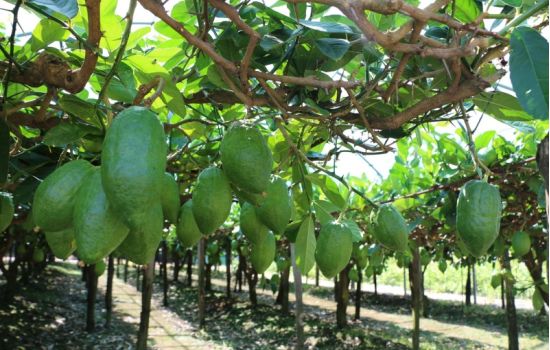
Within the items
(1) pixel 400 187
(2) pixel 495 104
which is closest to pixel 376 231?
(2) pixel 495 104

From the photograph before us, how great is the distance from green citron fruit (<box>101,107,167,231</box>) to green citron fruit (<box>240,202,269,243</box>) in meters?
0.51

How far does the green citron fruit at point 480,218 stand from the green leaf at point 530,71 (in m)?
0.35

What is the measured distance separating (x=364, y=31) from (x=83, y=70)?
1.75ft

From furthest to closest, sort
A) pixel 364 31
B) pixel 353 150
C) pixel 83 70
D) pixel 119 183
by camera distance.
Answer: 1. pixel 353 150
2. pixel 83 70
3. pixel 364 31
4. pixel 119 183

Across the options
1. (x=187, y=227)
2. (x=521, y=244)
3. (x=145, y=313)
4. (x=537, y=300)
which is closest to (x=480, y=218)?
(x=187, y=227)

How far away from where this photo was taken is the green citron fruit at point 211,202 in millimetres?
1033

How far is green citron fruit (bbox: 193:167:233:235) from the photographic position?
40.7 inches

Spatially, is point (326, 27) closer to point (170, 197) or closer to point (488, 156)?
point (170, 197)

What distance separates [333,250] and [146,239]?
656 mm

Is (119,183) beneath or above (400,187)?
beneath

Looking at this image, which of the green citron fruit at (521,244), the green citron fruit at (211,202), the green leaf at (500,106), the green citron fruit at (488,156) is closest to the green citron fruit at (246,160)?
the green citron fruit at (211,202)

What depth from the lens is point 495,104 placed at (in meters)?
1.32

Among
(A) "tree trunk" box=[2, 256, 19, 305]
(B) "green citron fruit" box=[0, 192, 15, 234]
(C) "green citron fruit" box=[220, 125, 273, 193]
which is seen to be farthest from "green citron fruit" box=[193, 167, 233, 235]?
(A) "tree trunk" box=[2, 256, 19, 305]

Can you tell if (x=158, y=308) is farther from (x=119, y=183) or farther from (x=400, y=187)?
(x=119, y=183)
